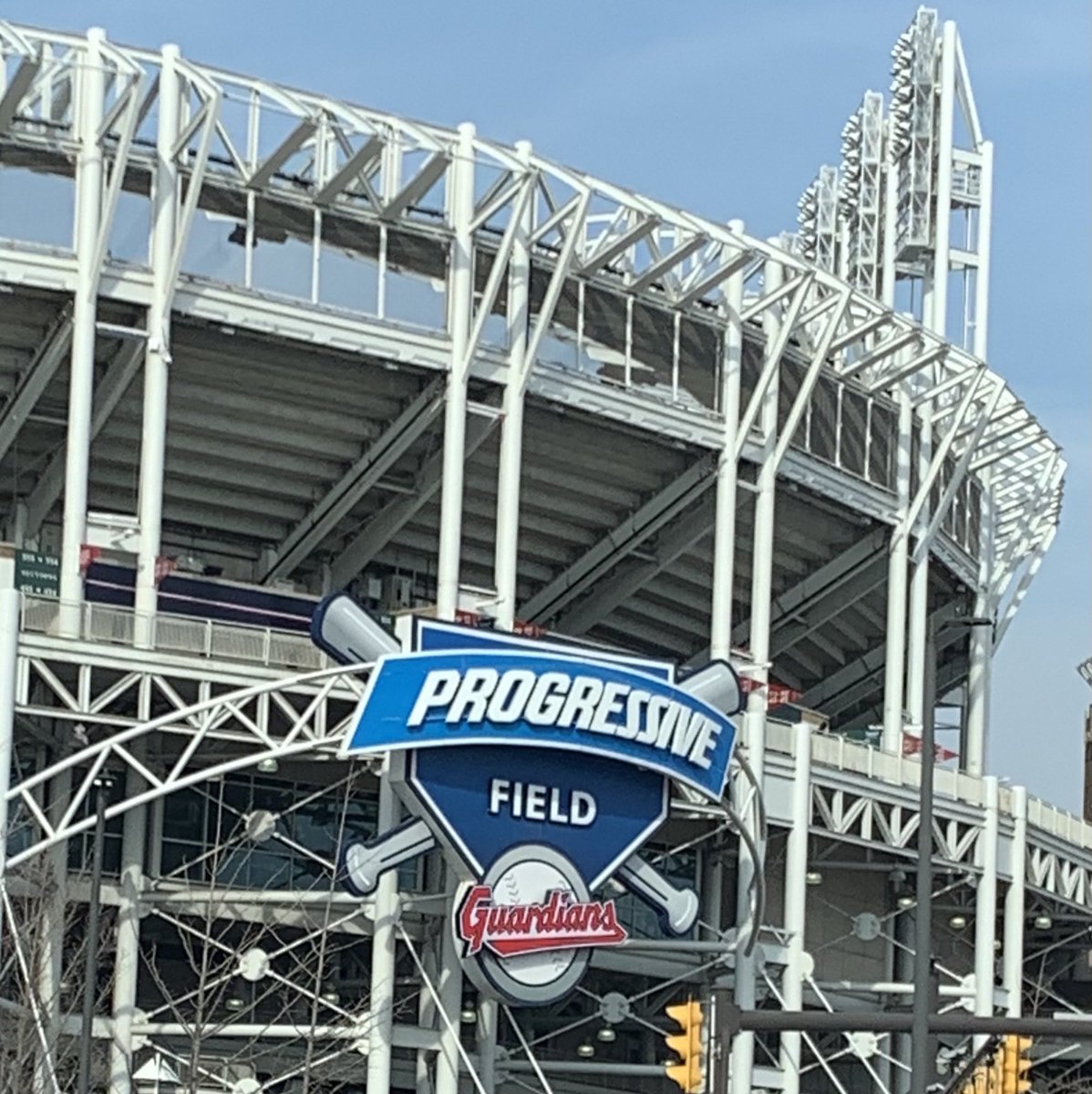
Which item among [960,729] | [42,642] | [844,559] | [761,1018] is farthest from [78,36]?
[960,729]

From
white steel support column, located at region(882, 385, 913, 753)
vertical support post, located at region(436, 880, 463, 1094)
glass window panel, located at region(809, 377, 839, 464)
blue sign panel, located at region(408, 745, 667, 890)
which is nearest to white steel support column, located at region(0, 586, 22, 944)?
blue sign panel, located at region(408, 745, 667, 890)

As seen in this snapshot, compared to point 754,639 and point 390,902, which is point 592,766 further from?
point 754,639

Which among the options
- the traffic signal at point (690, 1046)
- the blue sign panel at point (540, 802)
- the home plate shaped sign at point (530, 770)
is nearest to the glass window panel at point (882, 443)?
the home plate shaped sign at point (530, 770)

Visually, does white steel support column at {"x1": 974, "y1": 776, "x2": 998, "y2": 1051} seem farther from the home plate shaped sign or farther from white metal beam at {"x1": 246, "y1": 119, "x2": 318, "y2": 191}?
white metal beam at {"x1": 246, "y1": 119, "x2": 318, "y2": 191}

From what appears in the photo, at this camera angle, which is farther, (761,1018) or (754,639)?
(754,639)

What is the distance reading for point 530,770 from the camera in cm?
5369

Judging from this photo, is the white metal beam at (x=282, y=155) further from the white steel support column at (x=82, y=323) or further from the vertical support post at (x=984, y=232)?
the vertical support post at (x=984, y=232)

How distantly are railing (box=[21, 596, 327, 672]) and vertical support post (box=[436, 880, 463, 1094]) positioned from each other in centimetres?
540

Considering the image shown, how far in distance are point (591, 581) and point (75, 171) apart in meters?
18.7

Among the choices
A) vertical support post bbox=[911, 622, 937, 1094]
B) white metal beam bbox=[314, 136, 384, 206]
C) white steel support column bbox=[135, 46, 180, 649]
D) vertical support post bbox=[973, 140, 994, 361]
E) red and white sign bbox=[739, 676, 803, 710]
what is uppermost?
vertical support post bbox=[973, 140, 994, 361]

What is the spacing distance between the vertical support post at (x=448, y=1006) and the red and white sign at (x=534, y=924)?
4.80 ft

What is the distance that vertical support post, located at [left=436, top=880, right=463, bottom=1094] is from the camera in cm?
5453

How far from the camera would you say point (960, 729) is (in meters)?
80.4

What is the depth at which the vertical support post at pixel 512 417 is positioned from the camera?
57.8m
